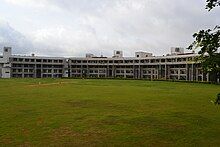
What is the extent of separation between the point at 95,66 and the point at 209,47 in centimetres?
15131

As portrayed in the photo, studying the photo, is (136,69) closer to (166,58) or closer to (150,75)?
(150,75)

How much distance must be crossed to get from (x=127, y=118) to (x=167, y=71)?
11834 cm

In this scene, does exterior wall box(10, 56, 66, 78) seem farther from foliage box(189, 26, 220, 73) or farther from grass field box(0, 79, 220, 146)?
foliage box(189, 26, 220, 73)

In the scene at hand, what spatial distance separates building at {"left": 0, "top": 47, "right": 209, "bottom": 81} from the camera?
13856cm

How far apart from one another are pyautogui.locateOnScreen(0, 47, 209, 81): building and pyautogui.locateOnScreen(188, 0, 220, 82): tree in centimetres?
12038

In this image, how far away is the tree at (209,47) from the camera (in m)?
11.4

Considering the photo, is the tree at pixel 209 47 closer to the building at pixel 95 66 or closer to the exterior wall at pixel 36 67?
the building at pixel 95 66

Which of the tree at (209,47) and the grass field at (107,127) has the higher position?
the tree at (209,47)

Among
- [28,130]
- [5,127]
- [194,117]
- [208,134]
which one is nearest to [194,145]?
[208,134]

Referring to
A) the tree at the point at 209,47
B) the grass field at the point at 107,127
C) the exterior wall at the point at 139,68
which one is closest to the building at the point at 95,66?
the exterior wall at the point at 139,68

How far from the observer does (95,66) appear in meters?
163

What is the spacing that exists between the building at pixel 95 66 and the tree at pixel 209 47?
395 ft

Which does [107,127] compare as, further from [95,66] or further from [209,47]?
[95,66]

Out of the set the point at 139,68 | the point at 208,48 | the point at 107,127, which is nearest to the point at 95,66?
the point at 139,68
